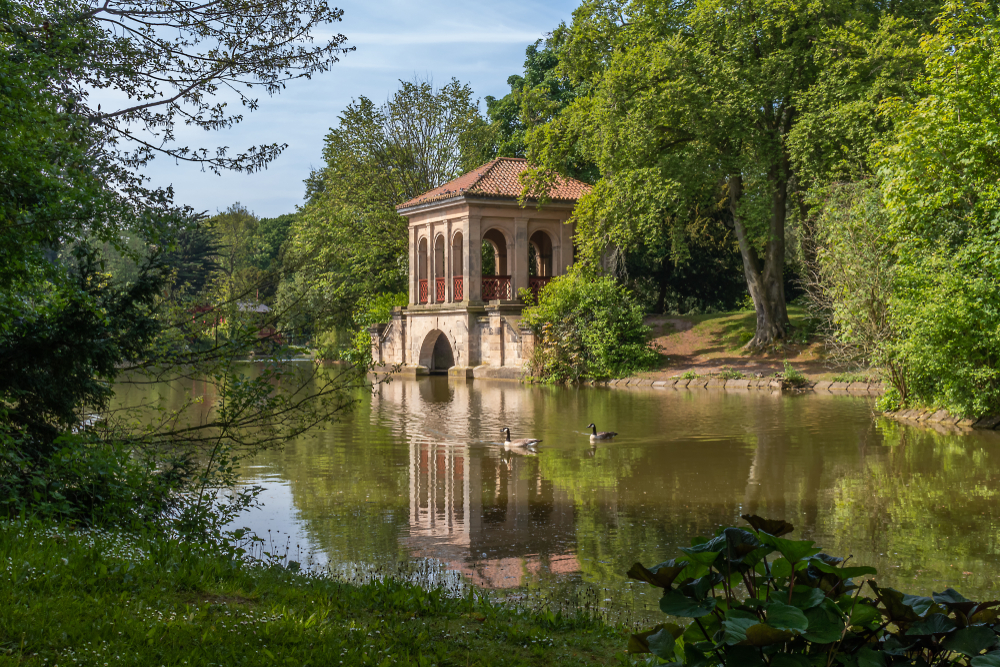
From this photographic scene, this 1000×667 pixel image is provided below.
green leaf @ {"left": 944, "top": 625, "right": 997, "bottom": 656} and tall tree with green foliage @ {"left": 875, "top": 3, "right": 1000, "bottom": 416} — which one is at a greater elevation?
tall tree with green foliage @ {"left": 875, "top": 3, "right": 1000, "bottom": 416}

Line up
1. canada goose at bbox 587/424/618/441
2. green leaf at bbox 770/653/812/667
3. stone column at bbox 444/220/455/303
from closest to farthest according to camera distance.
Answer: green leaf at bbox 770/653/812/667
canada goose at bbox 587/424/618/441
stone column at bbox 444/220/455/303

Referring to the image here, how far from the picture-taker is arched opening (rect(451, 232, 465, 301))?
1361 inches

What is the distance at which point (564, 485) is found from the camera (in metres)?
11.4

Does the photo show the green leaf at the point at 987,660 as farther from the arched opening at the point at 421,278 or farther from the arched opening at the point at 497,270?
the arched opening at the point at 421,278

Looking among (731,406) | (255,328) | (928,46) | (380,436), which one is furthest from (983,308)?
(255,328)

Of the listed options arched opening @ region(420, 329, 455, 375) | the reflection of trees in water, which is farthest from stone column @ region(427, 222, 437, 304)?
the reflection of trees in water

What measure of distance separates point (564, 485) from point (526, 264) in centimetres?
2331

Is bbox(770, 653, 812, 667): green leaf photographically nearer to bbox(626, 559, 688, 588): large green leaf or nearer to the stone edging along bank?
bbox(626, 559, 688, 588): large green leaf

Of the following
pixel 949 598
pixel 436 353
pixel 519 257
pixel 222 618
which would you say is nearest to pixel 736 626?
pixel 949 598

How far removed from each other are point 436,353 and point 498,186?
803 cm

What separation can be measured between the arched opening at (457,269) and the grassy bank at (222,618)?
2869 centimetres

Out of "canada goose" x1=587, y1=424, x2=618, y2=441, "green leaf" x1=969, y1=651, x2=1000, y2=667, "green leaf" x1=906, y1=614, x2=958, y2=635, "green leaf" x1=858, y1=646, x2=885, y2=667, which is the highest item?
"green leaf" x1=906, y1=614, x2=958, y2=635

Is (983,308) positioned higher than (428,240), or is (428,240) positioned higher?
(428,240)

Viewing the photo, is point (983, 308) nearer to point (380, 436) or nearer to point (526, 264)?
point (380, 436)
